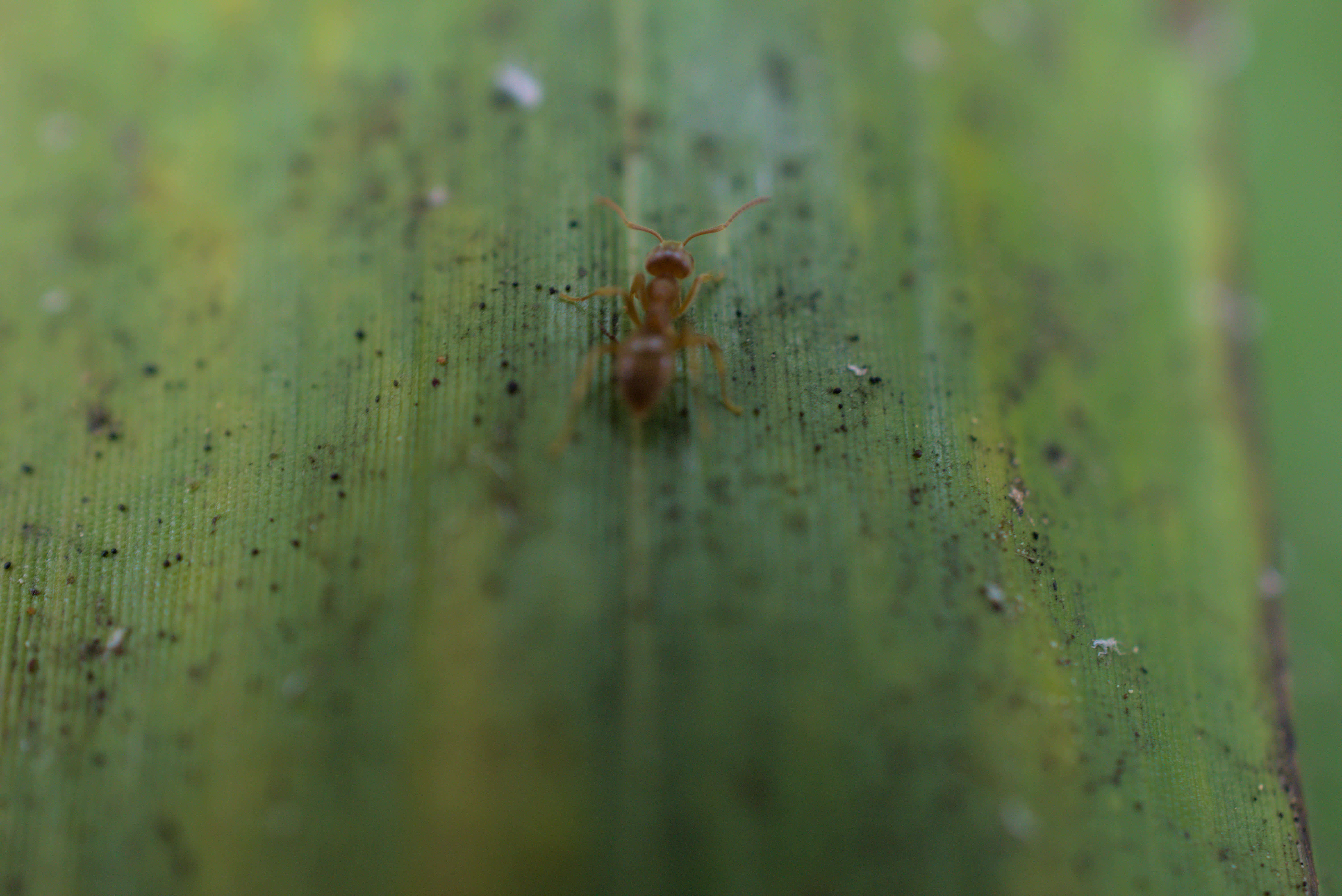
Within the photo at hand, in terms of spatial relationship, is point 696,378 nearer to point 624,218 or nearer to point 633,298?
point 633,298

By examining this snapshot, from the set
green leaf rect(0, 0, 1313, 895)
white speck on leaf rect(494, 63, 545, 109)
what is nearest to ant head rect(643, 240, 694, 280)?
green leaf rect(0, 0, 1313, 895)

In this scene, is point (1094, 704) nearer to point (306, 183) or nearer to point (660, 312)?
point (660, 312)

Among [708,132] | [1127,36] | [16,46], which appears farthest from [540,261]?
[1127,36]

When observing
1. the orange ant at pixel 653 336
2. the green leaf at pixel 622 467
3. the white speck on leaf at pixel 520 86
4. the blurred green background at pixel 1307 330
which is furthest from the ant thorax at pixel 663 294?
the blurred green background at pixel 1307 330

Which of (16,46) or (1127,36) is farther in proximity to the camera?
(1127,36)

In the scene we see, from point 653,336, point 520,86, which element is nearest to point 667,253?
point 653,336

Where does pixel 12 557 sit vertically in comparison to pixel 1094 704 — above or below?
above
